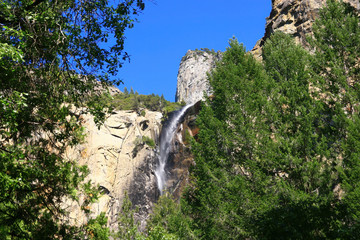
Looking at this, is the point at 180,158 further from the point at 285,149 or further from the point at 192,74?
the point at 192,74

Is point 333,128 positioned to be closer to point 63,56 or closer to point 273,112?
point 273,112

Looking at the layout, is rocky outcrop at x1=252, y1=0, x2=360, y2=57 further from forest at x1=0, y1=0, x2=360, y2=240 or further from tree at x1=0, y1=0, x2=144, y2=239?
tree at x1=0, y1=0, x2=144, y2=239

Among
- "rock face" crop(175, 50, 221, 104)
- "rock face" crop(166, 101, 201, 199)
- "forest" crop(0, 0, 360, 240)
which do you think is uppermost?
"rock face" crop(175, 50, 221, 104)

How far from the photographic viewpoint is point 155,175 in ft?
130

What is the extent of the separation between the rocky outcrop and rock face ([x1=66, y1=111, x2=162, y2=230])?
1914cm

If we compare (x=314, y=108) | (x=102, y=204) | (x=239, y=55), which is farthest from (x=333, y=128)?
(x=102, y=204)

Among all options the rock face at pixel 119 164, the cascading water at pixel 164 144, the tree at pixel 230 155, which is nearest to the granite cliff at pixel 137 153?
the rock face at pixel 119 164

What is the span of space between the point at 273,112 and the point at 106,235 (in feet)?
32.3

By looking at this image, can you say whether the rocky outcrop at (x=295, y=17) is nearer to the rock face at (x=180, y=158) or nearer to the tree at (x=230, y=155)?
the rock face at (x=180, y=158)

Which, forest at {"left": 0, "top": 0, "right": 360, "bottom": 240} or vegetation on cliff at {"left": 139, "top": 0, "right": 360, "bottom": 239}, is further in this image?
vegetation on cliff at {"left": 139, "top": 0, "right": 360, "bottom": 239}

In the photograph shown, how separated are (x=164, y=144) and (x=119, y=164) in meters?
7.06

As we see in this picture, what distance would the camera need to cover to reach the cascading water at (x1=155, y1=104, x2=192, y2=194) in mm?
39500

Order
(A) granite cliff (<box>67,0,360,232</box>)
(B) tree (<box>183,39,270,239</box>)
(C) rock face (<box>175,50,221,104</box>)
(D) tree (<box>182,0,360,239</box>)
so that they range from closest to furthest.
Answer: (D) tree (<box>182,0,360,239</box>)
(B) tree (<box>183,39,270,239</box>)
(A) granite cliff (<box>67,0,360,232</box>)
(C) rock face (<box>175,50,221,104</box>)

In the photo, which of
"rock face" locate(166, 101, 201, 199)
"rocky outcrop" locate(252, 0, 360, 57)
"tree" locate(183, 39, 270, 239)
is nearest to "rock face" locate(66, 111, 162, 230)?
"rock face" locate(166, 101, 201, 199)
